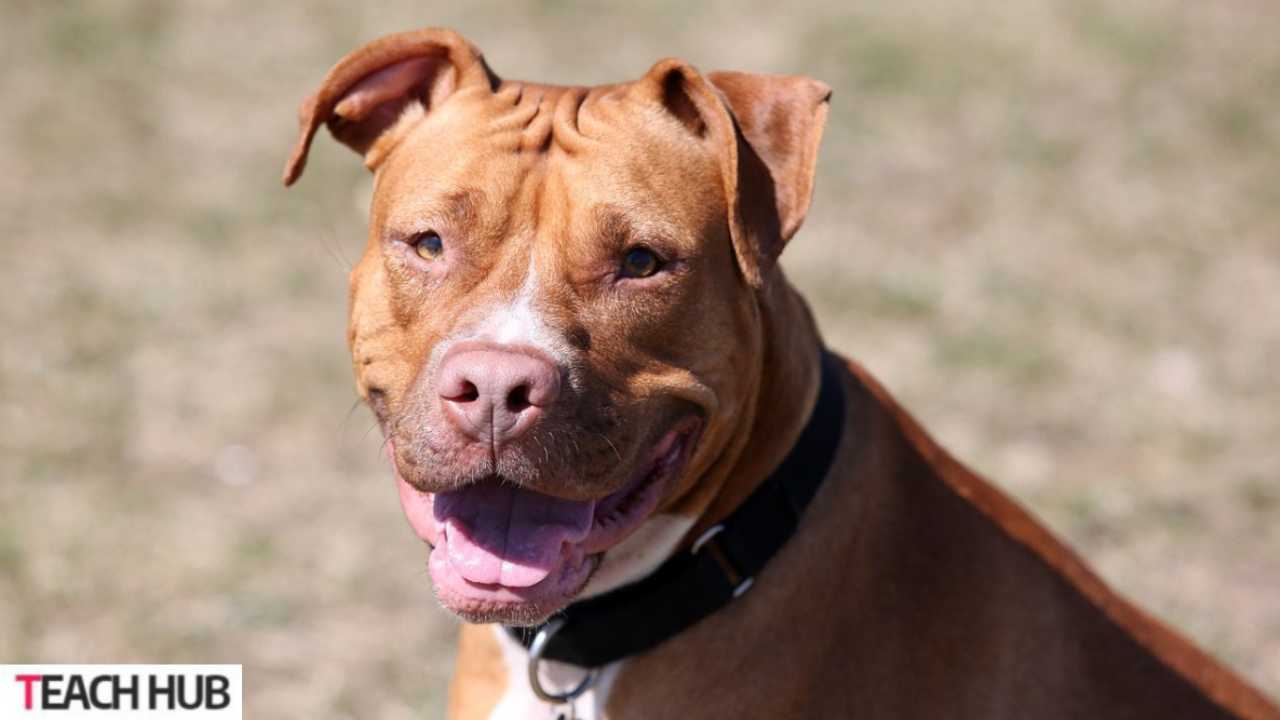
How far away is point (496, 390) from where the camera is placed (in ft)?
9.47

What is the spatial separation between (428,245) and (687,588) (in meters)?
0.94

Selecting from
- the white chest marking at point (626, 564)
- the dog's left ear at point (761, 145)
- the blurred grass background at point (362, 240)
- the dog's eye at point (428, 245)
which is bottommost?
the blurred grass background at point (362, 240)

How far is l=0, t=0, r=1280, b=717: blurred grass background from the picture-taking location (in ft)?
18.8

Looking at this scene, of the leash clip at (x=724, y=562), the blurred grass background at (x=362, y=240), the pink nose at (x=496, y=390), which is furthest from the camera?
the blurred grass background at (x=362, y=240)

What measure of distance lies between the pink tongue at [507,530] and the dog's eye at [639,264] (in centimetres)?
49

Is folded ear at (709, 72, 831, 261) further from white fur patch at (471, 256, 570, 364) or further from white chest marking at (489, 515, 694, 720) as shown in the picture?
white chest marking at (489, 515, 694, 720)

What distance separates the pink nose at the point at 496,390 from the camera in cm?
288

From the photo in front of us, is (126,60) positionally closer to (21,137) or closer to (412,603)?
(21,137)

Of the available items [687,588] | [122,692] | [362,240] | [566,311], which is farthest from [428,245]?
[362,240]

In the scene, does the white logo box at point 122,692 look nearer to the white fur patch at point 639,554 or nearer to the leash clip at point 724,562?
the white fur patch at point 639,554

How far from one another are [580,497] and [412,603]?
2801 mm

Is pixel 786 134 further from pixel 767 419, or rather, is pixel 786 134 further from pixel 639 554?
pixel 639 554

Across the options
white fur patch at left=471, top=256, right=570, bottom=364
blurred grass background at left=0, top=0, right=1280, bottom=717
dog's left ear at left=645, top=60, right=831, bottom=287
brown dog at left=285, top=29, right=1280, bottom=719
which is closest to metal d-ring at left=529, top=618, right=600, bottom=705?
brown dog at left=285, top=29, right=1280, bottom=719

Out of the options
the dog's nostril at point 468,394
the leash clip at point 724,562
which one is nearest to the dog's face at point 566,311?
the dog's nostril at point 468,394
